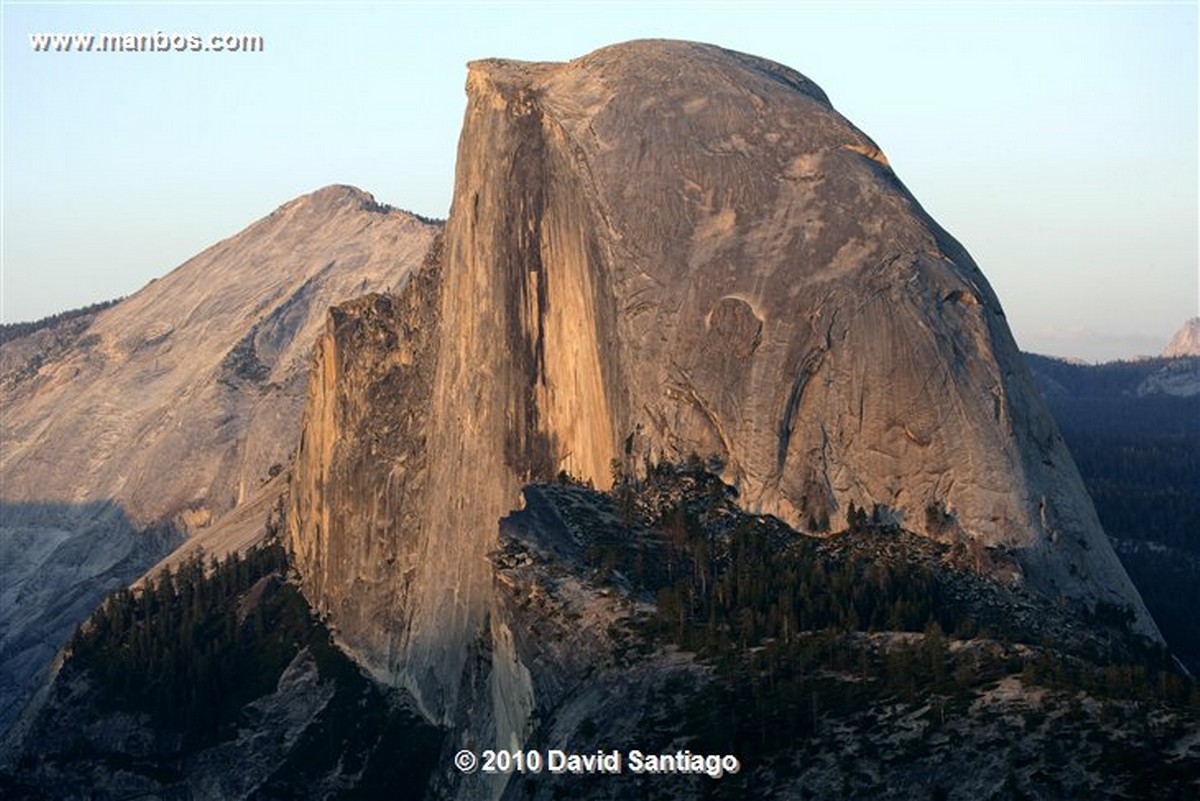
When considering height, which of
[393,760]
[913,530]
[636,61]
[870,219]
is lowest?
[393,760]

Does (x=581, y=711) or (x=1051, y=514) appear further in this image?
(x=1051, y=514)

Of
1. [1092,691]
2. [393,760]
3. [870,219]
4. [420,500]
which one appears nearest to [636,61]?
[870,219]

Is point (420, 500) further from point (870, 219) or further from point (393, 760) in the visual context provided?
point (870, 219)

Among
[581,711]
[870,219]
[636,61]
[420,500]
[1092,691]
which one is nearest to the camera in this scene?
[1092,691]

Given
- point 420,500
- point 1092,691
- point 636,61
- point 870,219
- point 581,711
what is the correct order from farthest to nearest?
1. point 420,500
2. point 636,61
3. point 870,219
4. point 581,711
5. point 1092,691

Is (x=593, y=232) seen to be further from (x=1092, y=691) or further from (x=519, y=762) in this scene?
(x=1092, y=691)

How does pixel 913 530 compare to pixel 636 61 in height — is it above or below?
below
